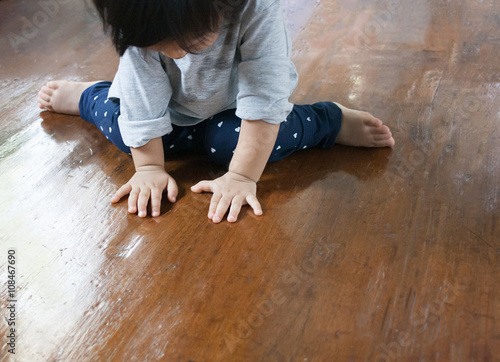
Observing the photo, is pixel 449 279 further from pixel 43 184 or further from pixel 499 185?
pixel 43 184

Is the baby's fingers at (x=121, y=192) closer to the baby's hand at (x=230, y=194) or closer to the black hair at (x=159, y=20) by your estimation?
the baby's hand at (x=230, y=194)

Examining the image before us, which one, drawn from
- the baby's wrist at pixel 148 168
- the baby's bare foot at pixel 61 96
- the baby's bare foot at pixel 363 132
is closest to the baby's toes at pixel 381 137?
the baby's bare foot at pixel 363 132

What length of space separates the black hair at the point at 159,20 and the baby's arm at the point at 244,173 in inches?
9.0

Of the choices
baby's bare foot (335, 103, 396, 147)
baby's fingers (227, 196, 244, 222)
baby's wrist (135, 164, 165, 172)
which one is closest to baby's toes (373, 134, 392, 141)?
baby's bare foot (335, 103, 396, 147)

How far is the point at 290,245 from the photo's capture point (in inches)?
29.0

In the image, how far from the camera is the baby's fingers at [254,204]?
790 mm

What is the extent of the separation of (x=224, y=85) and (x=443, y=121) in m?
0.47

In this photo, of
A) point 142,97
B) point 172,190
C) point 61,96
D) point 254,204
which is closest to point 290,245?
point 254,204

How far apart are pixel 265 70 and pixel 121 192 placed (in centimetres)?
33

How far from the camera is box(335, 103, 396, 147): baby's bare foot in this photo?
91cm

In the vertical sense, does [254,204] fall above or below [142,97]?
below

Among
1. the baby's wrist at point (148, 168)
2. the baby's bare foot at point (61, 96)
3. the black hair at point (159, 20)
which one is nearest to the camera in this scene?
the black hair at point (159, 20)

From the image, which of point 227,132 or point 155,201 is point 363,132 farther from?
point 155,201

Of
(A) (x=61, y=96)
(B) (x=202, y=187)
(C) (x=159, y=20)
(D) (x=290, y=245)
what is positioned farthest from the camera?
(A) (x=61, y=96)
